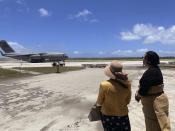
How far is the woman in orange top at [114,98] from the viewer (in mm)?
3145

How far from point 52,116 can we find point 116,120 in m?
3.77

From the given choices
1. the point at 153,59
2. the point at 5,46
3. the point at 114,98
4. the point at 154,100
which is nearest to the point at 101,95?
the point at 114,98

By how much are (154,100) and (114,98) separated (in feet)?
2.32

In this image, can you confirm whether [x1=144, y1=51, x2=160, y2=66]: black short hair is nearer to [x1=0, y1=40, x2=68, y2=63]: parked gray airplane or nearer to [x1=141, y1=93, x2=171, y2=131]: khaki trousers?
[x1=141, y1=93, x2=171, y2=131]: khaki trousers

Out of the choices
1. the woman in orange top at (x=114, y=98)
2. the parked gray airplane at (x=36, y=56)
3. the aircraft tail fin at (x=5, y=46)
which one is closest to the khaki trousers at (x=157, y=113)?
the woman in orange top at (x=114, y=98)

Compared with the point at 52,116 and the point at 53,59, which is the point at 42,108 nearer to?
the point at 52,116

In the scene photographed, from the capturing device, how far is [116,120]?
3.21m

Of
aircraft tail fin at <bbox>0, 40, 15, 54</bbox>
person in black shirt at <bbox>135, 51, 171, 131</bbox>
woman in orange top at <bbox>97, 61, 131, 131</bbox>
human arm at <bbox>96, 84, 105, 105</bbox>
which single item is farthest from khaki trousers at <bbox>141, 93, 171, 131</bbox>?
aircraft tail fin at <bbox>0, 40, 15, 54</bbox>

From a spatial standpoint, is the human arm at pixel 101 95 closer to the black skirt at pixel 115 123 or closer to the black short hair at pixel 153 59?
the black skirt at pixel 115 123

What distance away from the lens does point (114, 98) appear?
3172mm

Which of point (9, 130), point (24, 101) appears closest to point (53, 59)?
point (24, 101)

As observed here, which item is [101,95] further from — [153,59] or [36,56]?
[36,56]

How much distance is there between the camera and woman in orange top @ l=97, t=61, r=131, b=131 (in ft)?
10.3

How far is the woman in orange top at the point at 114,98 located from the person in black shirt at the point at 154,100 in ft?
1.10
